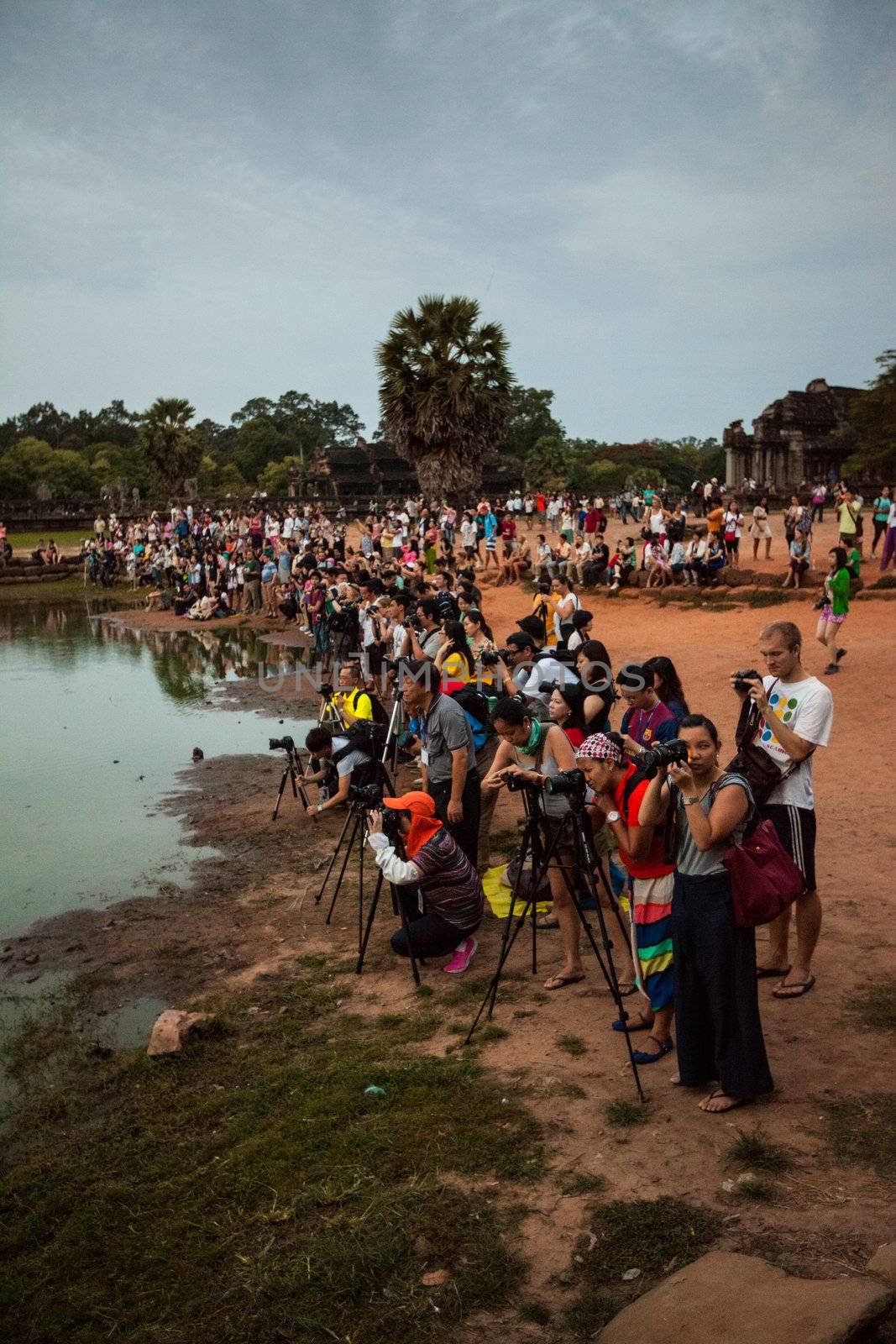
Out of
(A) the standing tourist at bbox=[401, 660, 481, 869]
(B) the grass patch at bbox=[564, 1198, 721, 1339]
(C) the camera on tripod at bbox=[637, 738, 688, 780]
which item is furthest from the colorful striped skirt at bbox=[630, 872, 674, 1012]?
(A) the standing tourist at bbox=[401, 660, 481, 869]

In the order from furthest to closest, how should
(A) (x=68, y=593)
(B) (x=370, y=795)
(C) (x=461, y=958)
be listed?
(A) (x=68, y=593) < (C) (x=461, y=958) < (B) (x=370, y=795)

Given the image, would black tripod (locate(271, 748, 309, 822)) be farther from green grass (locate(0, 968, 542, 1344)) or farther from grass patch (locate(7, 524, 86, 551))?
grass patch (locate(7, 524, 86, 551))

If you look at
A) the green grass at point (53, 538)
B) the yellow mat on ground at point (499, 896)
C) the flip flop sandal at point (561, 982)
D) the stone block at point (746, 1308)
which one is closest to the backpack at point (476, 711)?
the yellow mat on ground at point (499, 896)

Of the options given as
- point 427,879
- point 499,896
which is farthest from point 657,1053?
point 499,896

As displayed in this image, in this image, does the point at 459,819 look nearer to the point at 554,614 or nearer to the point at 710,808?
the point at 710,808

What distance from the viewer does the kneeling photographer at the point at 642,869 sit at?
5.04 meters

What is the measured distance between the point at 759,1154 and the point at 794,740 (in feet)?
6.39

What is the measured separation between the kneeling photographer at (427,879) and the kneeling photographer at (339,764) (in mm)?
1891

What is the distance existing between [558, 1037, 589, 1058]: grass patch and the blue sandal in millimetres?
289

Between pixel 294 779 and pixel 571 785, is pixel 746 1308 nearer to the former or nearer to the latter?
pixel 571 785

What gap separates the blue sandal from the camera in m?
5.29

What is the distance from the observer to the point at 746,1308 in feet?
10.7

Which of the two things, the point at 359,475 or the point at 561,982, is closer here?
the point at 561,982

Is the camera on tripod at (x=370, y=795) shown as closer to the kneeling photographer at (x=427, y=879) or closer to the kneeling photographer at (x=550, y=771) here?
the kneeling photographer at (x=427, y=879)
